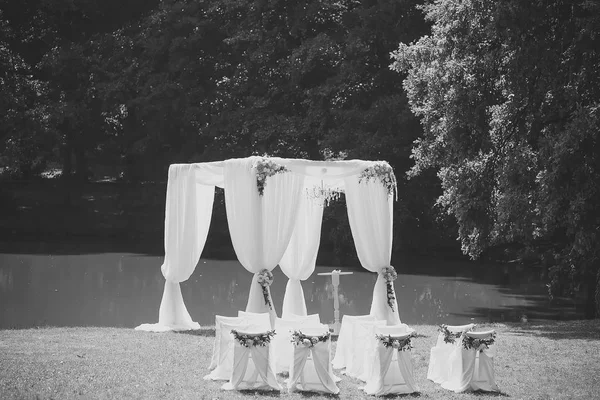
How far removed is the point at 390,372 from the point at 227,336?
1.98m

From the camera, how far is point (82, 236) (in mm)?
34062

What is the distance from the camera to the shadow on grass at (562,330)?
13.9 m

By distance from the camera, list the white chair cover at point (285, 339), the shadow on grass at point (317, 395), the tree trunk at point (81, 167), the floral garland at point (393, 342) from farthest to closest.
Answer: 1. the tree trunk at point (81, 167)
2. the white chair cover at point (285, 339)
3. the floral garland at point (393, 342)
4. the shadow on grass at point (317, 395)

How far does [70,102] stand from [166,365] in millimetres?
24620

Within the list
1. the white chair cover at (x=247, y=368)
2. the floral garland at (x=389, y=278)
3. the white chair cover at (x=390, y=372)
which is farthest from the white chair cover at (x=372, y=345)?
the floral garland at (x=389, y=278)

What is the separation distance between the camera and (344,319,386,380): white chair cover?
9.68 metres

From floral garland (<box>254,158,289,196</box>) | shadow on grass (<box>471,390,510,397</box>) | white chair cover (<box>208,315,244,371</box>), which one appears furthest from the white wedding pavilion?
shadow on grass (<box>471,390,510,397</box>)

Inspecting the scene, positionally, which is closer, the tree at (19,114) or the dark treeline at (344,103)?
the dark treeline at (344,103)

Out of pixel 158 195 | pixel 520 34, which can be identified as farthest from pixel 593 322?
pixel 158 195

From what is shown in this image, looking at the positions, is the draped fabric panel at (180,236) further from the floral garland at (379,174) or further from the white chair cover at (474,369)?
the white chair cover at (474,369)

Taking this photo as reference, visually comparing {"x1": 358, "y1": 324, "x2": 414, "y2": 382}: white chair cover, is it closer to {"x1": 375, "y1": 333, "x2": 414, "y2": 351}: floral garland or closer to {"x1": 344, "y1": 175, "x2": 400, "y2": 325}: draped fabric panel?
{"x1": 375, "y1": 333, "x2": 414, "y2": 351}: floral garland

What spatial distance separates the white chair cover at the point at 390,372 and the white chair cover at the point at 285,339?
1.32 metres

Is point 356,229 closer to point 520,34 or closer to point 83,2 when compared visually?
point 520,34

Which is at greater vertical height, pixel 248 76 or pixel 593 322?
pixel 248 76
